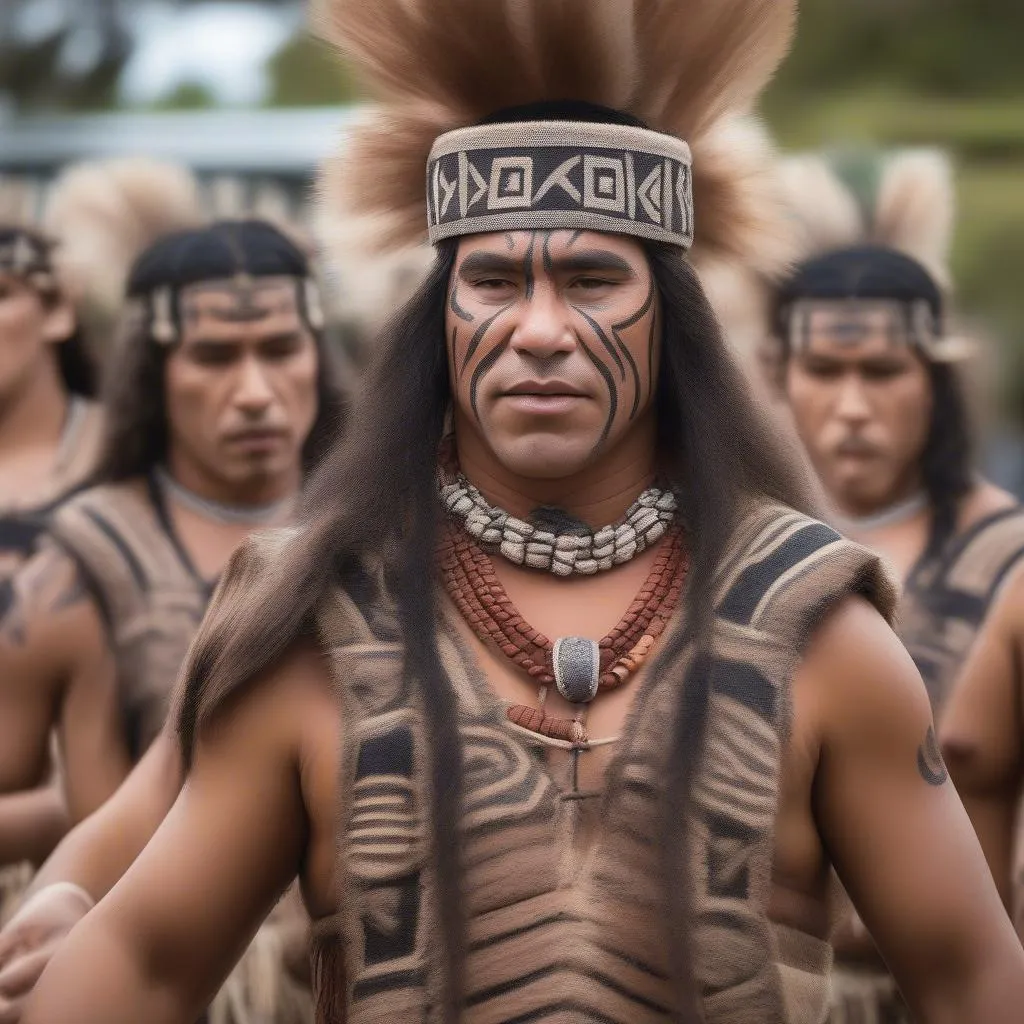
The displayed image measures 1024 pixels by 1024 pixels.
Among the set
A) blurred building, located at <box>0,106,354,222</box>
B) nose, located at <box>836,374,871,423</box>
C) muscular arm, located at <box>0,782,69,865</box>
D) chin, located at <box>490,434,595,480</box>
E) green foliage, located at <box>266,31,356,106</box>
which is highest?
green foliage, located at <box>266,31,356,106</box>

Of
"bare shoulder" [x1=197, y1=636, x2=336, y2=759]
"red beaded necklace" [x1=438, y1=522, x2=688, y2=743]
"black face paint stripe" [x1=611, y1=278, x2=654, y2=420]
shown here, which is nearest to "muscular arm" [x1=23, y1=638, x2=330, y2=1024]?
"bare shoulder" [x1=197, y1=636, x2=336, y2=759]

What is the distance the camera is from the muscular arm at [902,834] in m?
3.48

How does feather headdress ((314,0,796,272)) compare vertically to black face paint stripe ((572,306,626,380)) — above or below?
above

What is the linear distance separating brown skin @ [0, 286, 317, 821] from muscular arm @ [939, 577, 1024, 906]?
68.3 inches

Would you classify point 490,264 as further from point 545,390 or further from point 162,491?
point 162,491

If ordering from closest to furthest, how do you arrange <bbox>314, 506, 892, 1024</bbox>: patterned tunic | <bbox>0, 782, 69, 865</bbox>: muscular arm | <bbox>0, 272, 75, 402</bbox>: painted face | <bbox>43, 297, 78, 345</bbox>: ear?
<bbox>314, 506, 892, 1024</bbox>: patterned tunic
<bbox>0, 782, 69, 865</bbox>: muscular arm
<bbox>0, 272, 75, 402</bbox>: painted face
<bbox>43, 297, 78, 345</bbox>: ear

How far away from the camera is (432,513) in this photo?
12.4 ft

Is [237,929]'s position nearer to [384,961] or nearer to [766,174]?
[384,961]

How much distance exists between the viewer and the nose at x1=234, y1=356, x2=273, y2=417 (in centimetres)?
617

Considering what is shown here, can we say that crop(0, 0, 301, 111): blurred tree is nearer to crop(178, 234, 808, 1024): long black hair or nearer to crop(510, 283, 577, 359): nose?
crop(178, 234, 808, 1024): long black hair

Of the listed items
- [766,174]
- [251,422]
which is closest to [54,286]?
[251,422]

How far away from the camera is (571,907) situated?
3482mm

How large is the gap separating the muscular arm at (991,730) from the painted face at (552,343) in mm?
2201

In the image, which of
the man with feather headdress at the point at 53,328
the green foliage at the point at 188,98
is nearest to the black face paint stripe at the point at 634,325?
the man with feather headdress at the point at 53,328
